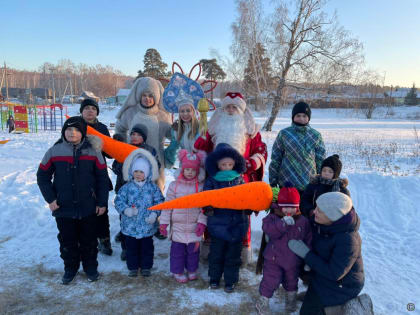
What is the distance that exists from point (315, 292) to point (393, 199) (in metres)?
3.55

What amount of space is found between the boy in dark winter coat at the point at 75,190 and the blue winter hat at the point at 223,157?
3.76 ft

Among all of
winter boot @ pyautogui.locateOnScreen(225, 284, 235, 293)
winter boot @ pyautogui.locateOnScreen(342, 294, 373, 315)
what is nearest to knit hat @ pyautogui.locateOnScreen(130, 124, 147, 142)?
winter boot @ pyautogui.locateOnScreen(225, 284, 235, 293)

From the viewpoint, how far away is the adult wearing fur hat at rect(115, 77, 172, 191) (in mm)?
3656

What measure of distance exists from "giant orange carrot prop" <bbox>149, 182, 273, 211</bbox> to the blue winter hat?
0.66 feet

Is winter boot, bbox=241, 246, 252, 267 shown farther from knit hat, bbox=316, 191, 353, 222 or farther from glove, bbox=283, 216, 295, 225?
knit hat, bbox=316, 191, 353, 222

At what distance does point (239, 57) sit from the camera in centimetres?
2027

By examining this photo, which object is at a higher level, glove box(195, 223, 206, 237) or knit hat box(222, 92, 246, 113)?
knit hat box(222, 92, 246, 113)

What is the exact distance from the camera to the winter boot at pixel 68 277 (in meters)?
2.89

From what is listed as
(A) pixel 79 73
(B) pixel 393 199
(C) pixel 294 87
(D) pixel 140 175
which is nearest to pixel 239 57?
(C) pixel 294 87

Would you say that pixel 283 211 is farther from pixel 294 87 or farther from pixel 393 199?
pixel 294 87

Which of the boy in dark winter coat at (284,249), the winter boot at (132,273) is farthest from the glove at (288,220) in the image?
the winter boot at (132,273)

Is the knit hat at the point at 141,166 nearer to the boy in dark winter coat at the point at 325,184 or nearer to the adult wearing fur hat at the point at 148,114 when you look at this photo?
the adult wearing fur hat at the point at 148,114

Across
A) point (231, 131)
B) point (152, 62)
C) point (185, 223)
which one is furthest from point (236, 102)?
point (152, 62)

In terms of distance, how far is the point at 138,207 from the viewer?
297 cm
